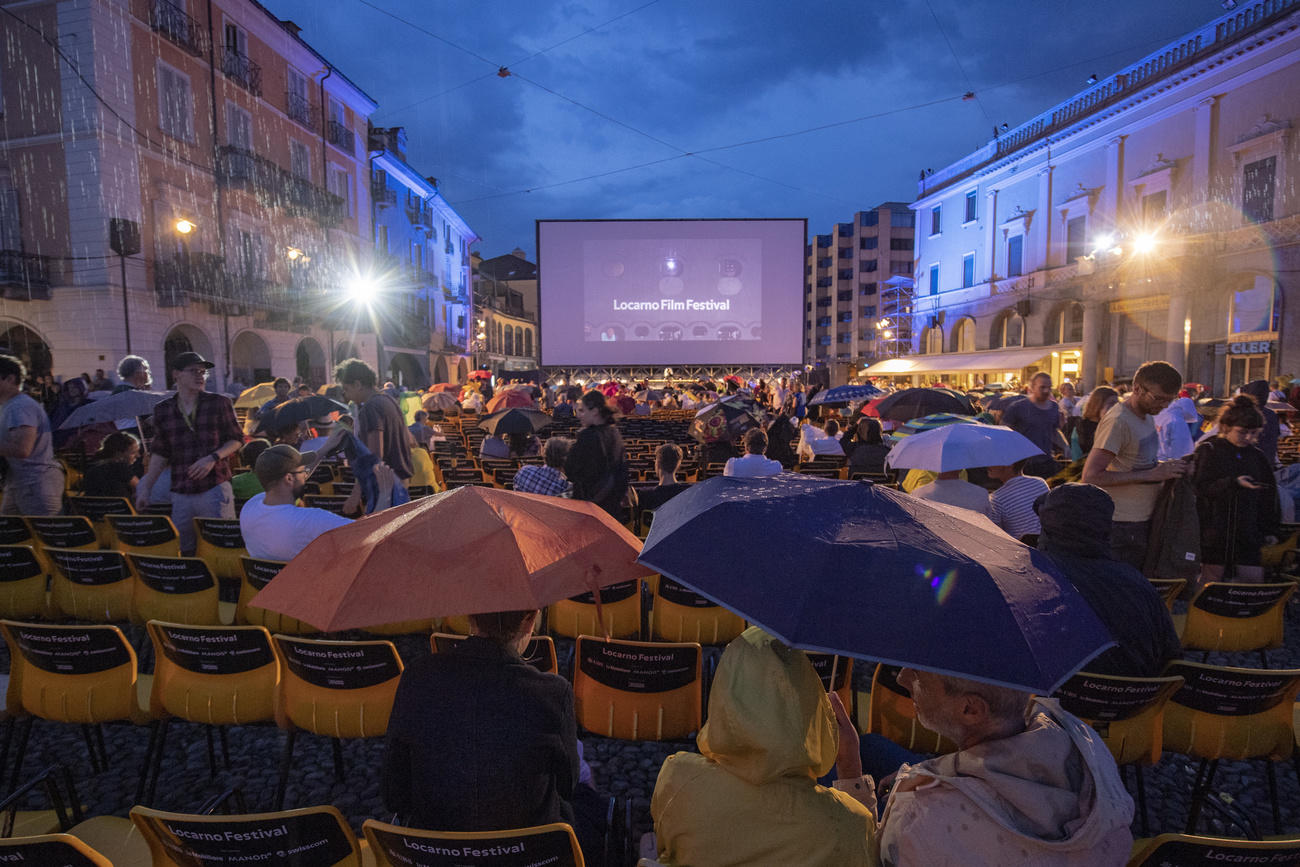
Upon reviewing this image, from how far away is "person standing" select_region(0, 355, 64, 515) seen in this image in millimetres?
4590

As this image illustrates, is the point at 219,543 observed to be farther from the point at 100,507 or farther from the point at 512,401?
the point at 512,401

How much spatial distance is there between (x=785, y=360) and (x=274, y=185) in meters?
18.5

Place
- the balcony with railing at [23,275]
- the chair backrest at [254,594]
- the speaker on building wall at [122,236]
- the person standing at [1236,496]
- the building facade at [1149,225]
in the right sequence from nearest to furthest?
1. the chair backrest at [254,594]
2. the person standing at [1236,496]
3. the balcony with railing at [23,275]
4. the speaker on building wall at [122,236]
5. the building facade at [1149,225]

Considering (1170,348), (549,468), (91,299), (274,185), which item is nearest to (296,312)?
(274,185)

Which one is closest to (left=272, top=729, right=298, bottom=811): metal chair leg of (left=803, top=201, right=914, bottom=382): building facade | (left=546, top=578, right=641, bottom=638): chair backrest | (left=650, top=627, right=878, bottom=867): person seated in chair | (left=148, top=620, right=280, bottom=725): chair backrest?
(left=148, top=620, right=280, bottom=725): chair backrest

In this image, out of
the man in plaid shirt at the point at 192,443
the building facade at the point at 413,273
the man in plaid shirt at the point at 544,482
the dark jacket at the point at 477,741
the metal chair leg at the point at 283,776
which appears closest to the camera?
the dark jacket at the point at 477,741

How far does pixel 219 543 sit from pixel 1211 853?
5.51 m

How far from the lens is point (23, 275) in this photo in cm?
1638

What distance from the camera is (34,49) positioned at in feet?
53.7

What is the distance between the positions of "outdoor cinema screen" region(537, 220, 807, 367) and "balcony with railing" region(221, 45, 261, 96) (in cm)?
1004

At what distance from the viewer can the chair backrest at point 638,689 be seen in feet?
10.0

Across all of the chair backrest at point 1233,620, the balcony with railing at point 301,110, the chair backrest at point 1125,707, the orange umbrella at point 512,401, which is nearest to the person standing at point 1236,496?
the chair backrest at point 1233,620

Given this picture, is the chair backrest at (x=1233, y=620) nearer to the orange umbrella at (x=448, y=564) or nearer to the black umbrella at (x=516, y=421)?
the orange umbrella at (x=448, y=564)

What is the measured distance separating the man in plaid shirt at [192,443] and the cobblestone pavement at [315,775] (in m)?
1.66
